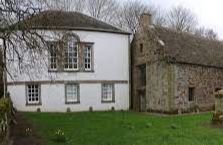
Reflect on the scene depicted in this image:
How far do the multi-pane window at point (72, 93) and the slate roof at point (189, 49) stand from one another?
31.2 feet

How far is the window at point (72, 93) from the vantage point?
3750 centimetres

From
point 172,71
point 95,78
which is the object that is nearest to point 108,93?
point 95,78

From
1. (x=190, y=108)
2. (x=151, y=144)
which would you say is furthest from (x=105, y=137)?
(x=190, y=108)

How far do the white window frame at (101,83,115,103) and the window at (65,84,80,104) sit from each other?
2.71m

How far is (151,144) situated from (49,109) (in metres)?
22.1

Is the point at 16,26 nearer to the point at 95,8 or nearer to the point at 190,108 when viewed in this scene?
the point at 190,108

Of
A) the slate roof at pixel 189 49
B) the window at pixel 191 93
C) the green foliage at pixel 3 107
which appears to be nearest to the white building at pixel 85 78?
the slate roof at pixel 189 49

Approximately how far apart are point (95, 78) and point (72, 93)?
2.75 m

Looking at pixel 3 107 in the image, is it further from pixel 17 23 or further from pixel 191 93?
pixel 191 93

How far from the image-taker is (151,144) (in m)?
15.9

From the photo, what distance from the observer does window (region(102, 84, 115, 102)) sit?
1535 inches

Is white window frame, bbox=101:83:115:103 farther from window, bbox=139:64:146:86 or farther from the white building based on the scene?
window, bbox=139:64:146:86

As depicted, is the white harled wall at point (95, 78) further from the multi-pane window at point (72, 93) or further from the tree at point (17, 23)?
the tree at point (17, 23)

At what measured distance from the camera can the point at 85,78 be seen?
3797 cm
